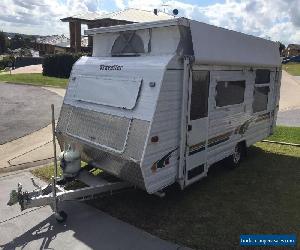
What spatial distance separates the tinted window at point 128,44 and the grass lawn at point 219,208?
2944mm

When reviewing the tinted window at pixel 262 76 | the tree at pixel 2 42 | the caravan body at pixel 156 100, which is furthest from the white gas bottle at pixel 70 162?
the tree at pixel 2 42

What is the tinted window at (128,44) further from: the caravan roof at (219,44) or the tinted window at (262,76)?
the tinted window at (262,76)

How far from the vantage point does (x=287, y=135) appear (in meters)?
13.1

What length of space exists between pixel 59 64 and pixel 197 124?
2801cm

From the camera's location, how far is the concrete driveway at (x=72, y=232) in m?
5.89

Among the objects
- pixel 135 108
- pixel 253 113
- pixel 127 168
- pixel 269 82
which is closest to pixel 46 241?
pixel 127 168

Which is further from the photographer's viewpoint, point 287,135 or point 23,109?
point 23,109

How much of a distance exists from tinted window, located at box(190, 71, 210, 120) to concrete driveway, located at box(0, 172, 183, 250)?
7.99 ft

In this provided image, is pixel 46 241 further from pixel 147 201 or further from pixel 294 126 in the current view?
pixel 294 126

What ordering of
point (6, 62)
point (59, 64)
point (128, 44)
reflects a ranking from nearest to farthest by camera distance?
point (128, 44)
point (59, 64)
point (6, 62)

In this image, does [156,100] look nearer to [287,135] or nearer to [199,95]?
[199,95]

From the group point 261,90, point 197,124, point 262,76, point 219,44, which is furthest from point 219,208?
point 262,76

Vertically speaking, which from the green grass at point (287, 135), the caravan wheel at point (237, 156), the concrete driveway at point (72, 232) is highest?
the caravan wheel at point (237, 156)

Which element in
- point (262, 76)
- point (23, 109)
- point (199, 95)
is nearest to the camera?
point (199, 95)
